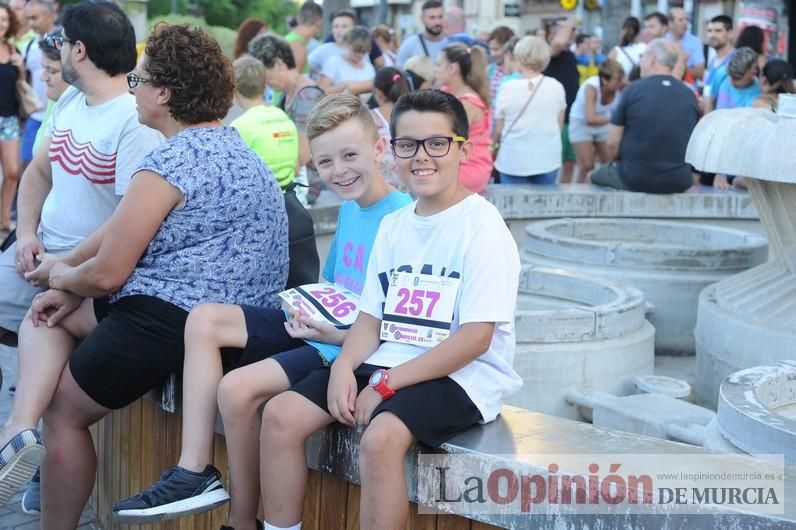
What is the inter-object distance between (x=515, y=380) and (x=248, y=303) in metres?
1.03

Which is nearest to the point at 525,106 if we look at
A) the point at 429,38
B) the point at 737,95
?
the point at 737,95

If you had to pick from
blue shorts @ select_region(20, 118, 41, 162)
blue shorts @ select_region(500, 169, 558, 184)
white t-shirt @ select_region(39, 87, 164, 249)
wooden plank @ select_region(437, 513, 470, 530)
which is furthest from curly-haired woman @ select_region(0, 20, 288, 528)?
blue shorts @ select_region(500, 169, 558, 184)

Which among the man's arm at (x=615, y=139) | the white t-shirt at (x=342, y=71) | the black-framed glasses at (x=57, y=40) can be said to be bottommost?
the man's arm at (x=615, y=139)

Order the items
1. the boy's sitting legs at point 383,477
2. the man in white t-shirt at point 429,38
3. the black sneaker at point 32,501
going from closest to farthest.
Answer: the boy's sitting legs at point 383,477 → the black sneaker at point 32,501 → the man in white t-shirt at point 429,38

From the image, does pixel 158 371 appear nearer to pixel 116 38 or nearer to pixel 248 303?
pixel 248 303

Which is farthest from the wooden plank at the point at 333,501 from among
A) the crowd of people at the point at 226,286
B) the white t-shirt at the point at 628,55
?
the white t-shirt at the point at 628,55

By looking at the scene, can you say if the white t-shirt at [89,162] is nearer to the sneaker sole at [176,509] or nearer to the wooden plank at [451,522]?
the sneaker sole at [176,509]

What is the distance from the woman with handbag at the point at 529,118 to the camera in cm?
990

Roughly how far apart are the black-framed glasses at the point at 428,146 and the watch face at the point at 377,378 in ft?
2.17

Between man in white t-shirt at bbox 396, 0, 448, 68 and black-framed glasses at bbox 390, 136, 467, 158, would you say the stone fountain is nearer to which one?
black-framed glasses at bbox 390, 136, 467, 158

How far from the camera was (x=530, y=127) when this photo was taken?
9.91m

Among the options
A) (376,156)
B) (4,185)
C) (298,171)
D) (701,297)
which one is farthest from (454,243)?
(4,185)

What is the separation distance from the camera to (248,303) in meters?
3.78

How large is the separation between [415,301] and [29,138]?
7.73 m
